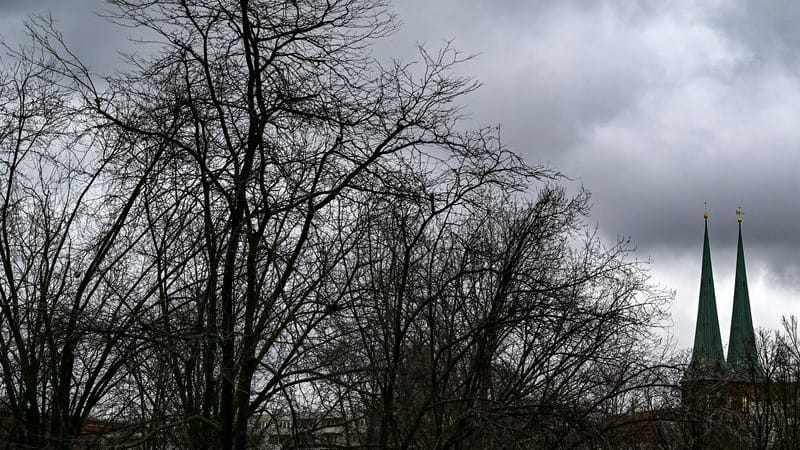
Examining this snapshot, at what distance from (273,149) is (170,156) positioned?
113cm

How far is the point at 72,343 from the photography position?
9.22 m

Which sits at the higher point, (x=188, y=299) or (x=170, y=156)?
(x=170, y=156)

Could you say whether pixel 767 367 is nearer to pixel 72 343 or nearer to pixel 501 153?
pixel 501 153

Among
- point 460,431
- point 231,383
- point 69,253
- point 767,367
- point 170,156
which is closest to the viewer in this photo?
point 231,383

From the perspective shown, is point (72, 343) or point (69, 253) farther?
point (69, 253)

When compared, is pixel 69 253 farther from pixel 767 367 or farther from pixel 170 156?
pixel 767 367

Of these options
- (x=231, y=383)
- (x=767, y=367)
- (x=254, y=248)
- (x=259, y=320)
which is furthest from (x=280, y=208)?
(x=767, y=367)

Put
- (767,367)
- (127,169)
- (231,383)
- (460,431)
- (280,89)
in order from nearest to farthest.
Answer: (231,383)
(280,89)
(127,169)
(460,431)
(767,367)

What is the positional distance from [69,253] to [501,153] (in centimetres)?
574

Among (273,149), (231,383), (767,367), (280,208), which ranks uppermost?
(767,367)

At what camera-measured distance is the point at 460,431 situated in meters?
11.9

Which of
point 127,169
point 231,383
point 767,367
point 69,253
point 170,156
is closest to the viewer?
point 231,383

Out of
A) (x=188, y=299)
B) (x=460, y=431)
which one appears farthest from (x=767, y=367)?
(x=188, y=299)

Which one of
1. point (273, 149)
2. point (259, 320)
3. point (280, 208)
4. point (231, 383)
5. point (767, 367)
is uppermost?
point (767, 367)
